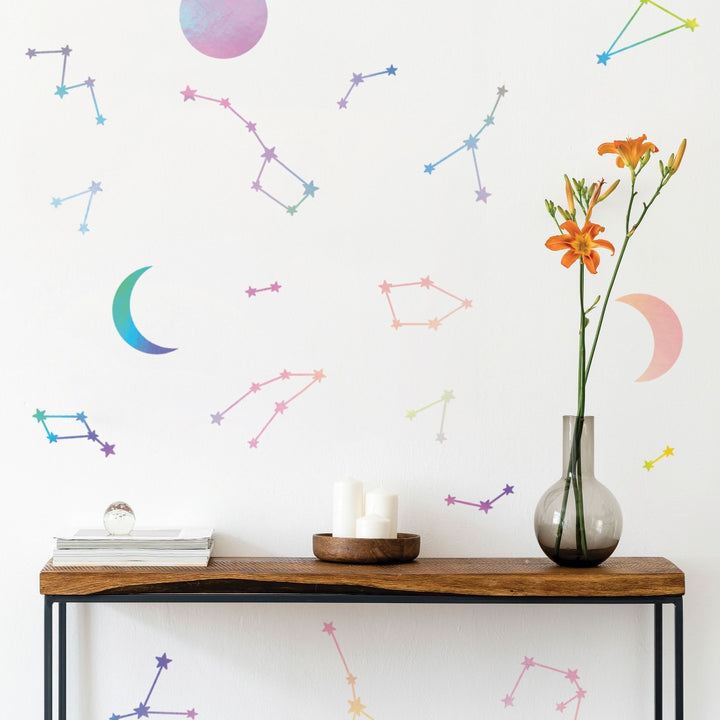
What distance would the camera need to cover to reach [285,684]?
Result: 1.66 metres

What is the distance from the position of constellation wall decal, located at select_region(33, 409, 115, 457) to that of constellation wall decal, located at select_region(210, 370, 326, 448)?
191 mm

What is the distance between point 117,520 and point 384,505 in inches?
17.1

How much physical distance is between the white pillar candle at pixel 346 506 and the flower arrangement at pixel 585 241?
1.08ft

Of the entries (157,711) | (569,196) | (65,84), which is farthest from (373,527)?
(65,84)

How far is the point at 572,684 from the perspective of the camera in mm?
1666

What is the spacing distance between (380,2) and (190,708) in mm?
1290

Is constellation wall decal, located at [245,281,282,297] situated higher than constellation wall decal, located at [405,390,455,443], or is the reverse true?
constellation wall decal, located at [245,281,282,297]

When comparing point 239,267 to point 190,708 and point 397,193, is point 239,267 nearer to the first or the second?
point 397,193

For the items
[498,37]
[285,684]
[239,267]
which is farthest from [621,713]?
[498,37]

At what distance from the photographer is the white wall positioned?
1.65 metres

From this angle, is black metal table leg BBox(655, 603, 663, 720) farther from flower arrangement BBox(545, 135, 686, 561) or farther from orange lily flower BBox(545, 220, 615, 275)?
orange lily flower BBox(545, 220, 615, 275)

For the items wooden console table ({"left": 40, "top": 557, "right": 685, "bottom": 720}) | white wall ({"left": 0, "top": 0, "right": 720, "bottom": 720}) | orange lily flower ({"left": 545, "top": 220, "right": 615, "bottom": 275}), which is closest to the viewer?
wooden console table ({"left": 40, "top": 557, "right": 685, "bottom": 720})

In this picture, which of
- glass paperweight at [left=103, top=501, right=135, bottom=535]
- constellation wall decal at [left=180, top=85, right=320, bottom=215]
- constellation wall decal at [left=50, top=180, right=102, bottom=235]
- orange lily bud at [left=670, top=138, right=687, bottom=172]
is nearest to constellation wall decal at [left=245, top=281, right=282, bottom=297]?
constellation wall decal at [left=180, top=85, right=320, bottom=215]

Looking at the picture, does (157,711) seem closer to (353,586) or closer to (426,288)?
(353,586)
